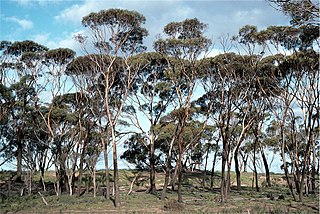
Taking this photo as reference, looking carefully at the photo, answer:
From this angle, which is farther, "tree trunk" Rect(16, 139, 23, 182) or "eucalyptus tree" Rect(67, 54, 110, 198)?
"tree trunk" Rect(16, 139, 23, 182)

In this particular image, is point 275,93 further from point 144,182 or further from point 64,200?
point 144,182

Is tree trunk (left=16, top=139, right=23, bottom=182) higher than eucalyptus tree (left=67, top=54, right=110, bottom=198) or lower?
lower

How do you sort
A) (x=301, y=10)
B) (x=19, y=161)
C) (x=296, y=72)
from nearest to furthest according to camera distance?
(x=301, y=10)
(x=296, y=72)
(x=19, y=161)

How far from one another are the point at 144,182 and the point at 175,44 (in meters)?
20.3

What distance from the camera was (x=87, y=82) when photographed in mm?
26500

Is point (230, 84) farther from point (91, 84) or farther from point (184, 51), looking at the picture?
point (91, 84)

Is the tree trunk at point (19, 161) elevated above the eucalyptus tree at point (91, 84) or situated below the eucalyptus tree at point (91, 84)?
below

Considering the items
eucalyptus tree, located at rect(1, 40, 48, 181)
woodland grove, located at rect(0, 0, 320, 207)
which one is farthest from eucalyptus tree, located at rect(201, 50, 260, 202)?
eucalyptus tree, located at rect(1, 40, 48, 181)

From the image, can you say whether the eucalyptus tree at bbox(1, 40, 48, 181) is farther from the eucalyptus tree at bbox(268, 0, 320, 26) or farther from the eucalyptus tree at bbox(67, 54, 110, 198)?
the eucalyptus tree at bbox(268, 0, 320, 26)

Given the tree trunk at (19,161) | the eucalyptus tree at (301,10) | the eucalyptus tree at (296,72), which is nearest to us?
the eucalyptus tree at (301,10)

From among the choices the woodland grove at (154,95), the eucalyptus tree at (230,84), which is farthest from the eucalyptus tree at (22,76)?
the eucalyptus tree at (230,84)

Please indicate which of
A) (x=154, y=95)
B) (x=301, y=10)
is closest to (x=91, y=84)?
(x=154, y=95)

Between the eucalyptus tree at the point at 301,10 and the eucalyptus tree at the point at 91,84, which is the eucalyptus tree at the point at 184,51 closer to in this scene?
the eucalyptus tree at the point at 91,84

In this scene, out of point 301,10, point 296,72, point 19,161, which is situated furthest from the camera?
point 19,161
